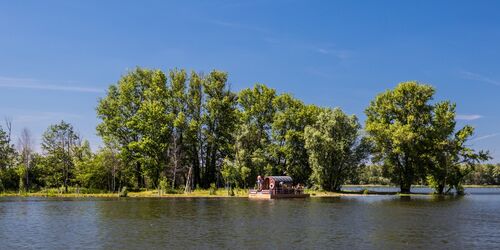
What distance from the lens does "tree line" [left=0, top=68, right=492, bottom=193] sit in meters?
92.2

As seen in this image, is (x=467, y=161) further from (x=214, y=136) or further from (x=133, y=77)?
(x=133, y=77)

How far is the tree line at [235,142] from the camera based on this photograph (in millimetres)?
92250

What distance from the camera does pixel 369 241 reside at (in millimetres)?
28875

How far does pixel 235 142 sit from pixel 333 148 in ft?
67.1

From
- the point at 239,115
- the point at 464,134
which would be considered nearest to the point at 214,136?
the point at 239,115

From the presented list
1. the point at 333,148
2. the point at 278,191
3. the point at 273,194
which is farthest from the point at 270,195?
the point at 333,148

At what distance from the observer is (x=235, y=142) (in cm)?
10012

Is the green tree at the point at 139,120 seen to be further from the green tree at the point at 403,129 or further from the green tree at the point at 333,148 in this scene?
the green tree at the point at 403,129

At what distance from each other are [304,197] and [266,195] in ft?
21.8

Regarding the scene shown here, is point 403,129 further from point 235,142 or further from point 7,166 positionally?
point 7,166

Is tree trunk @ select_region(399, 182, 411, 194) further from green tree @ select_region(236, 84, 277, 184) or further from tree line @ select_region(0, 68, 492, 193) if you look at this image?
green tree @ select_region(236, 84, 277, 184)

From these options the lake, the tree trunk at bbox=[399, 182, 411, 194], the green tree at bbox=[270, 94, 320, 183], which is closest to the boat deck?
the green tree at bbox=[270, 94, 320, 183]

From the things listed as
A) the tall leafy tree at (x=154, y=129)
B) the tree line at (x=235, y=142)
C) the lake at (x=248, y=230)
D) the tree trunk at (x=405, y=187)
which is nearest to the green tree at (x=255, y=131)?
the tree line at (x=235, y=142)

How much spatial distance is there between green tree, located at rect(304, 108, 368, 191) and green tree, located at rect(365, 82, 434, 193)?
3452 mm
